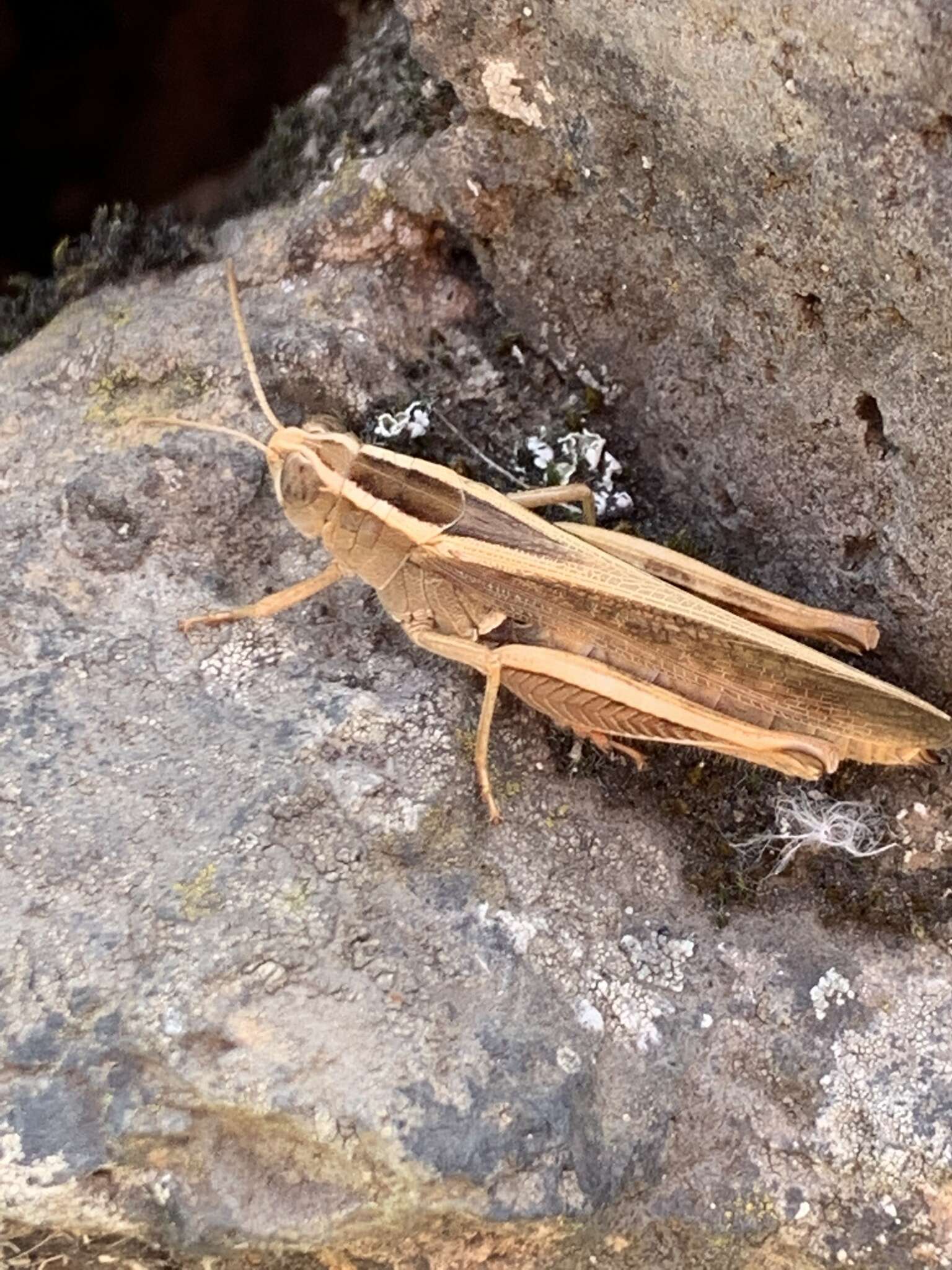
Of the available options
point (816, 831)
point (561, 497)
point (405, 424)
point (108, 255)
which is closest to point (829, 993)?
point (816, 831)

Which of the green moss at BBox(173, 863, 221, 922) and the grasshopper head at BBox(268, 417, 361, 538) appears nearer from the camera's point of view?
the green moss at BBox(173, 863, 221, 922)

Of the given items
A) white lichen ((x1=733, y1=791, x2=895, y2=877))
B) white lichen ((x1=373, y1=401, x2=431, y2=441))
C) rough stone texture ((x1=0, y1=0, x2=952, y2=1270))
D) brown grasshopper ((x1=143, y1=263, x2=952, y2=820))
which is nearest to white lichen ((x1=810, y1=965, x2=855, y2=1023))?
rough stone texture ((x1=0, y1=0, x2=952, y2=1270))

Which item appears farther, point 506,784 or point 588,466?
point 588,466

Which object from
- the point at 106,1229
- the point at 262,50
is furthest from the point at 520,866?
the point at 262,50

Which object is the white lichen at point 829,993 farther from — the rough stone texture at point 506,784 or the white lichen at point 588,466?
the white lichen at point 588,466

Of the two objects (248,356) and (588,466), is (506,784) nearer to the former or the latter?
(588,466)

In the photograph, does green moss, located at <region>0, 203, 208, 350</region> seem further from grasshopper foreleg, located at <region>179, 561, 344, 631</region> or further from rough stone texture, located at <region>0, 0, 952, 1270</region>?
grasshopper foreleg, located at <region>179, 561, 344, 631</region>

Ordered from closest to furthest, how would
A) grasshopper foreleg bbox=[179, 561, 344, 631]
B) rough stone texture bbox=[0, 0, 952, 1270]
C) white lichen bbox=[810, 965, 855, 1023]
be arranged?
rough stone texture bbox=[0, 0, 952, 1270]
white lichen bbox=[810, 965, 855, 1023]
grasshopper foreleg bbox=[179, 561, 344, 631]
